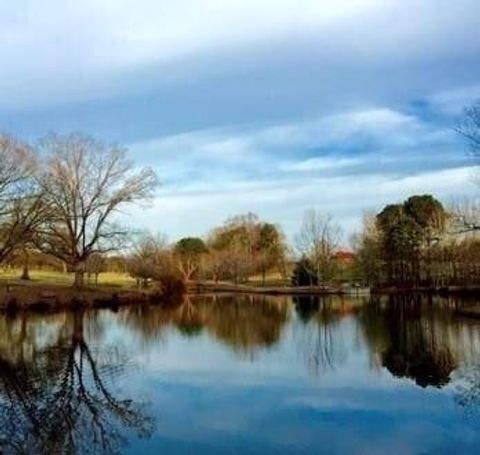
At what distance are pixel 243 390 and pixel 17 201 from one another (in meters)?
29.7

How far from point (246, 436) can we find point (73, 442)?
2937mm

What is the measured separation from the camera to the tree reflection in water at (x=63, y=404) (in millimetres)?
11759

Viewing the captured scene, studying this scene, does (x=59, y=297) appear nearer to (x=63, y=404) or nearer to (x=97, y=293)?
(x=97, y=293)

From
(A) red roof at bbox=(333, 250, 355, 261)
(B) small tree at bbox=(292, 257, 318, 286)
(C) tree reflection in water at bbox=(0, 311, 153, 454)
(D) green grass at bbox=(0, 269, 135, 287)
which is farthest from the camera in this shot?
(A) red roof at bbox=(333, 250, 355, 261)

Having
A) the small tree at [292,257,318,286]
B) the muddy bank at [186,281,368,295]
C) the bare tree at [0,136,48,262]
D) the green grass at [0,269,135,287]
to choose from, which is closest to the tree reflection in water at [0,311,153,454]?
the bare tree at [0,136,48,262]

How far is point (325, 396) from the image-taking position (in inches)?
622

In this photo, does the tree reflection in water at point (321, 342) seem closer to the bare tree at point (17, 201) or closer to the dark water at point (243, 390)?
the dark water at point (243, 390)

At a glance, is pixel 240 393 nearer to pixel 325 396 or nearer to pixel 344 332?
pixel 325 396

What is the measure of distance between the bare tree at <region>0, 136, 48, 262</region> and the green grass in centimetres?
1272

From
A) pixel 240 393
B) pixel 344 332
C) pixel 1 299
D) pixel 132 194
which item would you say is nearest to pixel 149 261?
pixel 132 194

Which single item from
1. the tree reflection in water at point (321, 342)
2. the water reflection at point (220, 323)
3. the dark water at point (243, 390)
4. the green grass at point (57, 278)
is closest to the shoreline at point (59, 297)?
the water reflection at point (220, 323)

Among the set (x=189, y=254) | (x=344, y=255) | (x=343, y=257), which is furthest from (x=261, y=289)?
(x=344, y=255)

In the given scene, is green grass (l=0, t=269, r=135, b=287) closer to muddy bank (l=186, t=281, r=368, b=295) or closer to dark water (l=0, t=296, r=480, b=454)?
muddy bank (l=186, t=281, r=368, b=295)

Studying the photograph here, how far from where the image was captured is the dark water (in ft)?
39.0
